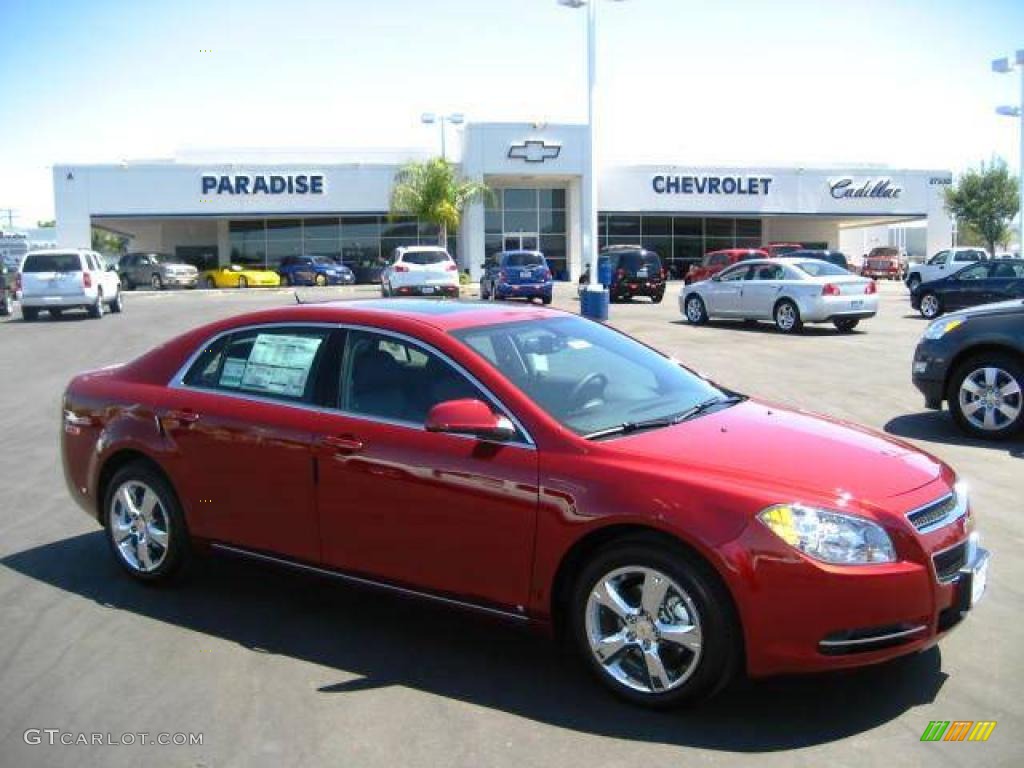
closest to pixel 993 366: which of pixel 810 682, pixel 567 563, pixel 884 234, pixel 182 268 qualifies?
pixel 810 682

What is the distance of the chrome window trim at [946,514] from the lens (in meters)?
3.75

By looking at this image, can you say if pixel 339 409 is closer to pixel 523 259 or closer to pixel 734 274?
pixel 734 274

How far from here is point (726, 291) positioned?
21.9 metres

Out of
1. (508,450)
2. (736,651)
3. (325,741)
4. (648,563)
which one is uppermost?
(508,450)

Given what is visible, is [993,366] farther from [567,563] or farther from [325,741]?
[325,741]

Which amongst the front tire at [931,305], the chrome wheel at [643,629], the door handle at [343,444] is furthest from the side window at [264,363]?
the front tire at [931,305]

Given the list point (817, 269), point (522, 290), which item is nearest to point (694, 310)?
point (817, 269)

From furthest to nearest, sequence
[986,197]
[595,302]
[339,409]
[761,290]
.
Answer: [986,197]
[595,302]
[761,290]
[339,409]

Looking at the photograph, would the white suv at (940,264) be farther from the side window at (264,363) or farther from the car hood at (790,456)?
the side window at (264,363)

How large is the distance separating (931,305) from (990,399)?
1621cm

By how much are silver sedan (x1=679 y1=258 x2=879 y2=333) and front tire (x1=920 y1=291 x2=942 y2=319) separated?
12.2ft

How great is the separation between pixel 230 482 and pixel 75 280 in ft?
76.9

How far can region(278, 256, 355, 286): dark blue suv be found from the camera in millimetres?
47688

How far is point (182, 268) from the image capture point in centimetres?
4622
